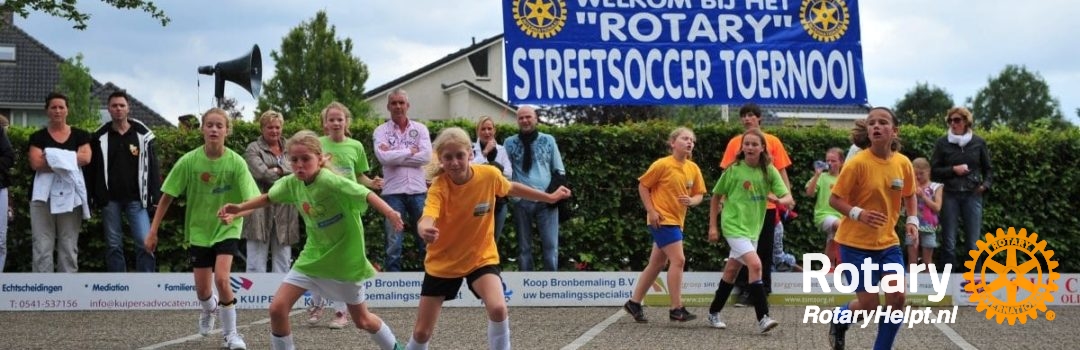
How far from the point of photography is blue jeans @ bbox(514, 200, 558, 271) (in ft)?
48.3

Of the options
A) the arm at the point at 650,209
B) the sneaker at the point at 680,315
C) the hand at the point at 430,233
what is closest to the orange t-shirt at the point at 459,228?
the hand at the point at 430,233

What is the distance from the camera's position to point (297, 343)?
1038 cm

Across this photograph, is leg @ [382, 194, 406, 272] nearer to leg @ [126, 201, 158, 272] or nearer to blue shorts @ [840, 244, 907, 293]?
leg @ [126, 201, 158, 272]

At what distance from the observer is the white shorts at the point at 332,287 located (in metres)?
8.37

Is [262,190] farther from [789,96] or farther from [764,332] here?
[789,96]

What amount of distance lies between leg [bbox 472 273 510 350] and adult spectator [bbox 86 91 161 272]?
7183 millimetres

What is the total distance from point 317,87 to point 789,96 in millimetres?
38813

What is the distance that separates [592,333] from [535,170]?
3492mm

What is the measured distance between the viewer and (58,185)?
14.4 metres

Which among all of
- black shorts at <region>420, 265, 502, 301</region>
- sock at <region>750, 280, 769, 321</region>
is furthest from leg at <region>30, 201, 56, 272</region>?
black shorts at <region>420, 265, 502, 301</region>

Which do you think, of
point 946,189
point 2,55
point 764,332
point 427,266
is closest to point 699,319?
point 764,332

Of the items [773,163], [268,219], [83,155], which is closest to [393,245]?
[268,219]

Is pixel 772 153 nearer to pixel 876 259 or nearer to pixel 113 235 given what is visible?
pixel 876 259

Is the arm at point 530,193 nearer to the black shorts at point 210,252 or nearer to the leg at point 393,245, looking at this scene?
the black shorts at point 210,252
